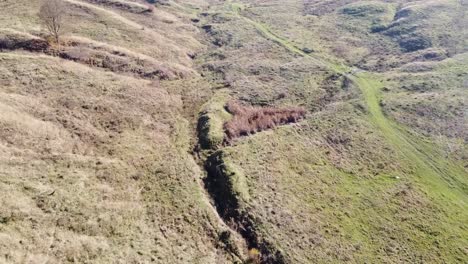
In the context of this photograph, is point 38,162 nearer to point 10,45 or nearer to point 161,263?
point 161,263

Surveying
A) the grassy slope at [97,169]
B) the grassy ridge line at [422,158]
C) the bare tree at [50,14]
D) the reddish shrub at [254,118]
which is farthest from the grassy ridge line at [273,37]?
the bare tree at [50,14]

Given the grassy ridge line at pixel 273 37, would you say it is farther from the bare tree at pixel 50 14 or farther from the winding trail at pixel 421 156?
the bare tree at pixel 50 14

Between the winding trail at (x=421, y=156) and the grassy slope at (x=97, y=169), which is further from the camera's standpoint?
the winding trail at (x=421, y=156)

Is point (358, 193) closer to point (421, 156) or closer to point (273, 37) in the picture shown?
point (421, 156)

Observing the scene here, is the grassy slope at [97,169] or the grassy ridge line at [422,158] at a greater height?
the grassy ridge line at [422,158]

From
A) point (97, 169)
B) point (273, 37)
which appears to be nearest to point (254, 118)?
point (97, 169)

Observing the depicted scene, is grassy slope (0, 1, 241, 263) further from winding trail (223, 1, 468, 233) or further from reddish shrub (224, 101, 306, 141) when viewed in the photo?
winding trail (223, 1, 468, 233)

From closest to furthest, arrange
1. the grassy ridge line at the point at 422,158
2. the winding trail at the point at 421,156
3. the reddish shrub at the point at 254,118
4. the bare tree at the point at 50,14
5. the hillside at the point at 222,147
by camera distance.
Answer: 1. the hillside at the point at 222,147
2. the winding trail at the point at 421,156
3. the grassy ridge line at the point at 422,158
4. the reddish shrub at the point at 254,118
5. the bare tree at the point at 50,14

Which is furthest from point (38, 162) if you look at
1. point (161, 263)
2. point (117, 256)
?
point (161, 263)
